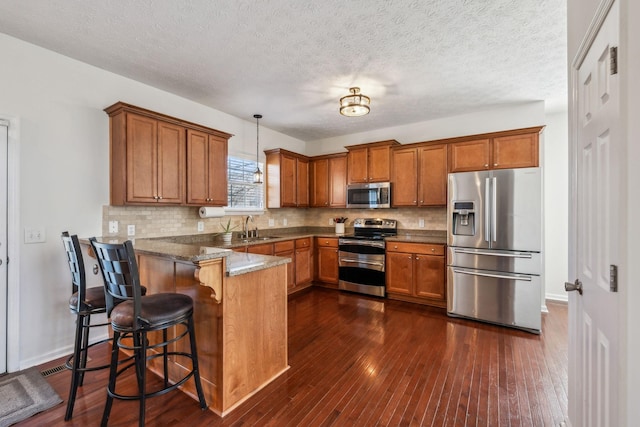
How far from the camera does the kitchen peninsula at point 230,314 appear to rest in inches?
73.3

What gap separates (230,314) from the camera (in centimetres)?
192

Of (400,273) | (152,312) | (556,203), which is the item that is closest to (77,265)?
(152,312)

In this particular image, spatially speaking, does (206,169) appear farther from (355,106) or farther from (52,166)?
(355,106)

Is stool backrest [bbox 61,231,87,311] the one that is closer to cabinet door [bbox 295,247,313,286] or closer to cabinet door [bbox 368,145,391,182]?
cabinet door [bbox 295,247,313,286]

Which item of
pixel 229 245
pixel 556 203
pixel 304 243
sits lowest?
pixel 304 243

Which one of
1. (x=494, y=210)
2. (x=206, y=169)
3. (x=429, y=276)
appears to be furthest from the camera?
(x=429, y=276)

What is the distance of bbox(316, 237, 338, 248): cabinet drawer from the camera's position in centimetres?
487

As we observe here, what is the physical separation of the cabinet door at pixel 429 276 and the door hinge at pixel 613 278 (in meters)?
2.96

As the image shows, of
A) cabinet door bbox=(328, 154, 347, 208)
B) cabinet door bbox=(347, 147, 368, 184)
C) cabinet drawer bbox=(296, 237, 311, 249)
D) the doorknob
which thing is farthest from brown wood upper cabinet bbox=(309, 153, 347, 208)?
the doorknob

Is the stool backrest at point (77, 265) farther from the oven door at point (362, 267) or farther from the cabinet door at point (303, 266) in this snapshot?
the oven door at point (362, 267)

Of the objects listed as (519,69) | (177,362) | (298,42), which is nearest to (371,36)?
(298,42)

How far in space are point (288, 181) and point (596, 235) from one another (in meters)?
4.23

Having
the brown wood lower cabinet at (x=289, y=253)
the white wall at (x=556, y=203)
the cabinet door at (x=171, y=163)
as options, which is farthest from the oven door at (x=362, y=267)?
the cabinet door at (x=171, y=163)

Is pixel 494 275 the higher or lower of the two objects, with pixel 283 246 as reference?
lower
